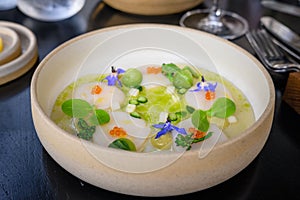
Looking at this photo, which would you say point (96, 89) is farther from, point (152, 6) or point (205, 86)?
point (152, 6)

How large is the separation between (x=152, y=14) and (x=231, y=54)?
341 millimetres

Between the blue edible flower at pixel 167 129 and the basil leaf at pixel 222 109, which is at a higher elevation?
the blue edible flower at pixel 167 129

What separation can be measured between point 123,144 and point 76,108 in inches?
4.9

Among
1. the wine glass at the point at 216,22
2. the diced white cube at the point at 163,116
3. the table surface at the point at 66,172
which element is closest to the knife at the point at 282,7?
the wine glass at the point at 216,22

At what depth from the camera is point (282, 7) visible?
1033 millimetres

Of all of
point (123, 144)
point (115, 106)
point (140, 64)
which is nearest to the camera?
point (123, 144)

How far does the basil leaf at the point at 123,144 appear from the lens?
0.54 m

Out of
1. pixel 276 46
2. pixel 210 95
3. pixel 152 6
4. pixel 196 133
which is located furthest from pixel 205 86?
pixel 152 6

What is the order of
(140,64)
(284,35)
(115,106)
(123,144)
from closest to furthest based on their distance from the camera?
(123,144)
(115,106)
(140,64)
(284,35)

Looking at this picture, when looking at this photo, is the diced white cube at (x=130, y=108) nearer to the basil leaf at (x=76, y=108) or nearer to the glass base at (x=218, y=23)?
the basil leaf at (x=76, y=108)

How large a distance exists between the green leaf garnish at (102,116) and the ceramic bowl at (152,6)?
431 millimetres

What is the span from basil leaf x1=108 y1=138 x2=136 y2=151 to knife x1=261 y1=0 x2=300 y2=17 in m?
0.64

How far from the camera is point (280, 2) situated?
1.08 metres

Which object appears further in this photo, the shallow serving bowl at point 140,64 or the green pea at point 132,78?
the green pea at point 132,78
